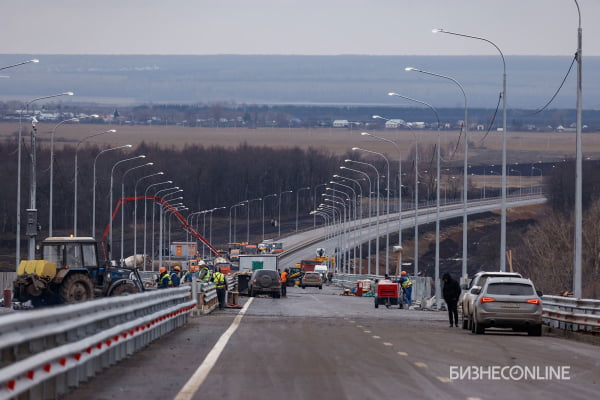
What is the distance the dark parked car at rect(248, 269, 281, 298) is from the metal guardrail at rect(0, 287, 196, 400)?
40958mm

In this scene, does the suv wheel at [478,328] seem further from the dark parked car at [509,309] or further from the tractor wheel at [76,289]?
the tractor wheel at [76,289]

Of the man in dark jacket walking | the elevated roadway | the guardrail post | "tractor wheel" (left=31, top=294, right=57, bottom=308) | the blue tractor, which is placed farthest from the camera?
the elevated roadway

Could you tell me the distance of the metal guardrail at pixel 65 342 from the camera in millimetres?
12508

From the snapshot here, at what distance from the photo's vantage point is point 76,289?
38.2m

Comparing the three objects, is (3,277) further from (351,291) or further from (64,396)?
(64,396)

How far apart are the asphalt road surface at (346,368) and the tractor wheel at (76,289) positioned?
10271 mm

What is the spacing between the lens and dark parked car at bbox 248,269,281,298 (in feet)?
211

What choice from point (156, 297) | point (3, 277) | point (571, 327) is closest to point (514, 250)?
point (3, 277)

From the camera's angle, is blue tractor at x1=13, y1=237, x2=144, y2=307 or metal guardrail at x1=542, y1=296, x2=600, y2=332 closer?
metal guardrail at x1=542, y1=296, x2=600, y2=332

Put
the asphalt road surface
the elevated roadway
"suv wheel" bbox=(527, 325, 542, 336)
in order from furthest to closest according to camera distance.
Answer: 1. the elevated roadway
2. "suv wheel" bbox=(527, 325, 542, 336)
3. the asphalt road surface

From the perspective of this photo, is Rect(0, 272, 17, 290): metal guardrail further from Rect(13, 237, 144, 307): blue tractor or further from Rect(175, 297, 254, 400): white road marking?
Rect(175, 297, 254, 400): white road marking
